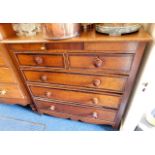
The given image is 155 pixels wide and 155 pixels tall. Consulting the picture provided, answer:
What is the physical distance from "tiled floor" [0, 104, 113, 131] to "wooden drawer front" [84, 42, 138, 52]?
2.57ft

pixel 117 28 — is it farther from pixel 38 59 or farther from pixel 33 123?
pixel 33 123

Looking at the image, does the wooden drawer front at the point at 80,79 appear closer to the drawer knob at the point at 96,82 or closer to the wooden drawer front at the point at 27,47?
the drawer knob at the point at 96,82

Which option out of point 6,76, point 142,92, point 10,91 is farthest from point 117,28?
point 10,91

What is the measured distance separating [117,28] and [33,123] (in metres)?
1.13

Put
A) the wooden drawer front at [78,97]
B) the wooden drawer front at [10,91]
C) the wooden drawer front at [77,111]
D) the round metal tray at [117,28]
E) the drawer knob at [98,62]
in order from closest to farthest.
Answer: the round metal tray at [117,28]
the drawer knob at [98,62]
the wooden drawer front at [78,97]
the wooden drawer front at [77,111]
the wooden drawer front at [10,91]

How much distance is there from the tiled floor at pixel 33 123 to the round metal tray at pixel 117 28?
33.9 inches

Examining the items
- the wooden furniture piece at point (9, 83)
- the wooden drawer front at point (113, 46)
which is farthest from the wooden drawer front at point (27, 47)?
the wooden drawer front at point (113, 46)

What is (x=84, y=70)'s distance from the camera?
2.64ft

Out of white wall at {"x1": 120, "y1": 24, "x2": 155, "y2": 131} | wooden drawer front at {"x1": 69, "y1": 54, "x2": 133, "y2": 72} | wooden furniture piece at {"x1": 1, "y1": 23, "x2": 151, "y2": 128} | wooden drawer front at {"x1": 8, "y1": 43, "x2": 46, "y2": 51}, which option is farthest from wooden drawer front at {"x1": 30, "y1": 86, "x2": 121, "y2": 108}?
wooden drawer front at {"x1": 8, "y1": 43, "x2": 46, "y2": 51}

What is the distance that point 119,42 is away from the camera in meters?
0.66

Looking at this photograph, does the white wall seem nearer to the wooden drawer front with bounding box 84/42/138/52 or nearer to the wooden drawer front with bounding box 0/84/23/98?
the wooden drawer front with bounding box 84/42/138/52

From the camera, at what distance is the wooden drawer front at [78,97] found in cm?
92

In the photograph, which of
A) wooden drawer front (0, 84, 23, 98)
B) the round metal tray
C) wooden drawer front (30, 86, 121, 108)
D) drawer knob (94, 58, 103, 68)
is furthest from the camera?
wooden drawer front (0, 84, 23, 98)

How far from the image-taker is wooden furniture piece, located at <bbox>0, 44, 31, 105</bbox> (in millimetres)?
978
